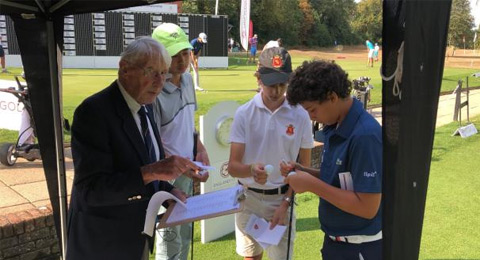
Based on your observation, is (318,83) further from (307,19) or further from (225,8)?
(307,19)

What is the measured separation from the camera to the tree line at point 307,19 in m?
49.5

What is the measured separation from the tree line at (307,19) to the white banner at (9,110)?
39.0 meters

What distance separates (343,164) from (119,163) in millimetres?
978

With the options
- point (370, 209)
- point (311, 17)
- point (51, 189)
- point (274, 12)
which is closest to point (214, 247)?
point (51, 189)

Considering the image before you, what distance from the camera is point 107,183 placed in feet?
5.49

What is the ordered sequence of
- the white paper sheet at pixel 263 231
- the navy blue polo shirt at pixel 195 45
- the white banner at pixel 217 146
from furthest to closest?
the navy blue polo shirt at pixel 195 45 < the white banner at pixel 217 146 < the white paper sheet at pixel 263 231

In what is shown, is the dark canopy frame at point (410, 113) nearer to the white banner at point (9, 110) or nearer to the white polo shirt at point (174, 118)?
the white polo shirt at point (174, 118)

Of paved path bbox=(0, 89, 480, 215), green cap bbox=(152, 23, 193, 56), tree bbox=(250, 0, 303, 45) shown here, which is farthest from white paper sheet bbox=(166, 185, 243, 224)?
tree bbox=(250, 0, 303, 45)

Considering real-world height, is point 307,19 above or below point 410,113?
above

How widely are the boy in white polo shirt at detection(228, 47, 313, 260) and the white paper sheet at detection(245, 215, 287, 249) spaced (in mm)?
43

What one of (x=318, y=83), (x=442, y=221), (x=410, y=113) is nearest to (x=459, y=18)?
(x=442, y=221)

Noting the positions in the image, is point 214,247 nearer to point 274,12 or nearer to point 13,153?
point 13,153

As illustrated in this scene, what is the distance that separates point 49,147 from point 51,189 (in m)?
0.29

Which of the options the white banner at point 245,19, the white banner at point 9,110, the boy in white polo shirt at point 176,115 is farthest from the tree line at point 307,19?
the boy in white polo shirt at point 176,115
